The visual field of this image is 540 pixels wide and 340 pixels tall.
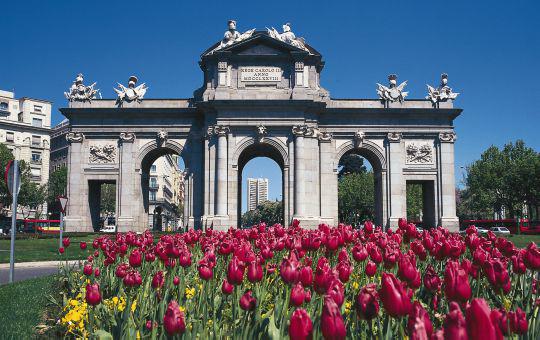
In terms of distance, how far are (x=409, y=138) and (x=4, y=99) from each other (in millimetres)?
75759

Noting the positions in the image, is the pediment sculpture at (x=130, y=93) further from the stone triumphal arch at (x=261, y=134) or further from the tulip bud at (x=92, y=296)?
the tulip bud at (x=92, y=296)

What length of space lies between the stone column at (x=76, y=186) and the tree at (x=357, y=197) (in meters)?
45.1

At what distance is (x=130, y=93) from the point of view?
42938 millimetres

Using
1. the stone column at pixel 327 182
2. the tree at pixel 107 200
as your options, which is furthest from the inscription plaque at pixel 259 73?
the tree at pixel 107 200

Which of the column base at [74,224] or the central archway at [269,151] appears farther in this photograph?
the column base at [74,224]

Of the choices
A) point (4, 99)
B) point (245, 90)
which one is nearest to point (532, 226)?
point (245, 90)

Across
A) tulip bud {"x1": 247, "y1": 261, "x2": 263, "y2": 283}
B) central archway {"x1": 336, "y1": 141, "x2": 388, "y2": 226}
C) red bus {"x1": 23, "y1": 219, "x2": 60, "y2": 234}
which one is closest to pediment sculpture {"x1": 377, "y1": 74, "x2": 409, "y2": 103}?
central archway {"x1": 336, "y1": 141, "x2": 388, "y2": 226}

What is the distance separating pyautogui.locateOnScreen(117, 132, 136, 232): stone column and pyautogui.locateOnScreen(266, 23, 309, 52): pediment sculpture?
14770 millimetres

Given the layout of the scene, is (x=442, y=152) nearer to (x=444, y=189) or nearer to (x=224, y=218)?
(x=444, y=189)

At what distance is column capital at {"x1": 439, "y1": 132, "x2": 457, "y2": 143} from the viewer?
42188 millimetres

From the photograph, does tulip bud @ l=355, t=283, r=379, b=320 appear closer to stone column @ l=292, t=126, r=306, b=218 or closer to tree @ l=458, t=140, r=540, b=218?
stone column @ l=292, t=126, r=306, b=218

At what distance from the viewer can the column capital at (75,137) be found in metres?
42.2

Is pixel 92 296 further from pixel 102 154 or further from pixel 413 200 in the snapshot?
pixel 413 200

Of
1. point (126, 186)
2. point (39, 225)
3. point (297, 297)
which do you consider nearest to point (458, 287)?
point (297, 297)
